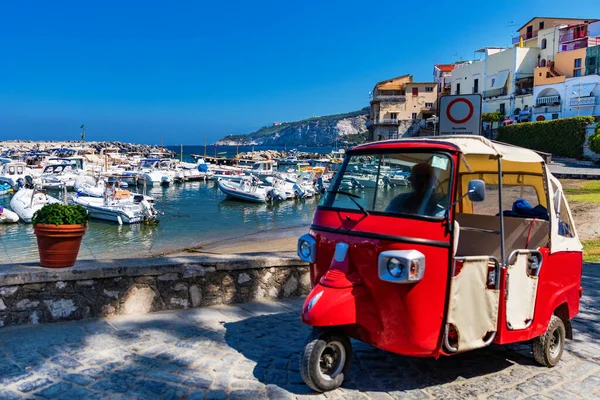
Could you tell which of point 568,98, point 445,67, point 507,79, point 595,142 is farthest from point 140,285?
point 445,67

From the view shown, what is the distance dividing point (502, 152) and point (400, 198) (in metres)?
1.00

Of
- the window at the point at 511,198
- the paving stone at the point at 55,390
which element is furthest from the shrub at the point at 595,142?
the paving stone at the point at 55,390

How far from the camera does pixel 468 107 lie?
27.3ft

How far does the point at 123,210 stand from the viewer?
27.8 metres

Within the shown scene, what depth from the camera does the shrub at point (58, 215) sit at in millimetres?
5207

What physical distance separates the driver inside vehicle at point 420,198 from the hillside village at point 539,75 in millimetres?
46809

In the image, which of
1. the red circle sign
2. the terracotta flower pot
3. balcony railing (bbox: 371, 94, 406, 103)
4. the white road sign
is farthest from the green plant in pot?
balcony railing (bbox: 371, 94, 406, 103)

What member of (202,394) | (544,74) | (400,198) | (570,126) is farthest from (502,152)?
(544,74)

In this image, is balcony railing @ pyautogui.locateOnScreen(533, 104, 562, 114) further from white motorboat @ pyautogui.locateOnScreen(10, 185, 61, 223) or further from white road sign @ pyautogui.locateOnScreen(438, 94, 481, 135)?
white road sign @ pyautogui.locateOnScreen(438, 94, 481, 135)

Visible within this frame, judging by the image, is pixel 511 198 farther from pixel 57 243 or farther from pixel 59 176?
pixel 59 176

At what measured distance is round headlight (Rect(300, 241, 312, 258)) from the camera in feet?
14.5

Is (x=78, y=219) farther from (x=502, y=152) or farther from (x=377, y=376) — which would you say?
(x=502, y=152)

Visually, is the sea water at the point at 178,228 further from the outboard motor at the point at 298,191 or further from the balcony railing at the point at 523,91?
the balcony railing at the point at 523,91

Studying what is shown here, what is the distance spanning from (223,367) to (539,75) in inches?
2437
